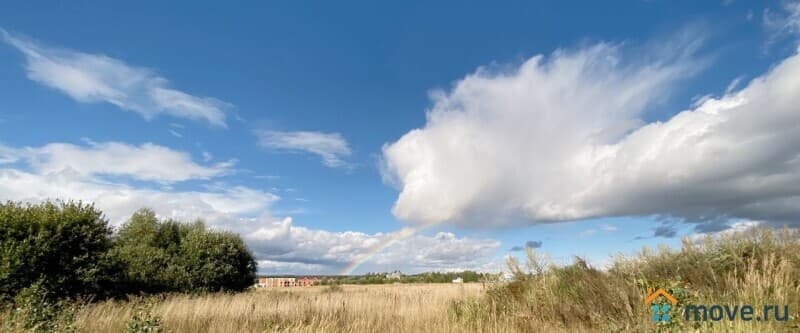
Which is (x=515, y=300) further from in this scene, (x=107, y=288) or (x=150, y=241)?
(x=150, y=241)

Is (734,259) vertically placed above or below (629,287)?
above

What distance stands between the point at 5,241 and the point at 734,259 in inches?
754

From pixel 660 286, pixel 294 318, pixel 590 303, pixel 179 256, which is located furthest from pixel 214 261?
pixel 660 286

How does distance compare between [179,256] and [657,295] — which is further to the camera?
[179,256]

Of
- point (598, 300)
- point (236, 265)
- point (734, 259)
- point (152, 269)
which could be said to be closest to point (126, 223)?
point (152, 269)

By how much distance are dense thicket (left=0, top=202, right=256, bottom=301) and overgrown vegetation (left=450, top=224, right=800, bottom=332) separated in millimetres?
10450

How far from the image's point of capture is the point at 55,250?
14461 millimetres

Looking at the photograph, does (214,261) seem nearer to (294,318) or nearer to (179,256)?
(179,256)

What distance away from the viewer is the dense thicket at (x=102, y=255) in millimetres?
13492

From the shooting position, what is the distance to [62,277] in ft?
47.9

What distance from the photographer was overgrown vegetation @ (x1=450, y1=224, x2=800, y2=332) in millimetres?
→ 6293

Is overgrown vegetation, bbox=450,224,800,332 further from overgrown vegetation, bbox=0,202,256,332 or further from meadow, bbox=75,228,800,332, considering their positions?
overgrown vegetation, bbox=0,202,256,332

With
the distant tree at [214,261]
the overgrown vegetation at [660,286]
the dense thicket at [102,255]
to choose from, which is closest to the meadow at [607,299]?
the overgrown vegetation at [660,286]

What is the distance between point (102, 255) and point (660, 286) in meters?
18.2
